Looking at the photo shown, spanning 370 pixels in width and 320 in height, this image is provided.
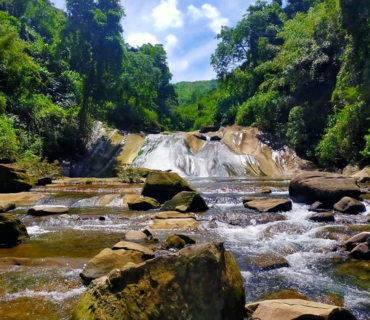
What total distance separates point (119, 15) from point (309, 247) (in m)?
28.0

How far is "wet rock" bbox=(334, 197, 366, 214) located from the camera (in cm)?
1197

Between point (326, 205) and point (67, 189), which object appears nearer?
point (326, 205)

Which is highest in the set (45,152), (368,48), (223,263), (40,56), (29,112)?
(40,56)

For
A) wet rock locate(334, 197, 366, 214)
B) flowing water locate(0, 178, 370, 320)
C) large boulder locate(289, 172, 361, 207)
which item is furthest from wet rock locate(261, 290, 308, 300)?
large boulder locate(289, 172, 361, 207)

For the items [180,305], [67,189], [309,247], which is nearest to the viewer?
[180,305]

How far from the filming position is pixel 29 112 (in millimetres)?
26250

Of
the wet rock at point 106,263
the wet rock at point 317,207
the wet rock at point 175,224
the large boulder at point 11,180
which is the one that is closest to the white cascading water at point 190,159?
the large boulder at point 11,180

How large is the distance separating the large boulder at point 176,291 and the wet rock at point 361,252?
13.8 ft

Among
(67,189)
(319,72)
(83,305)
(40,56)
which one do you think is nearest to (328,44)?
(319,72)

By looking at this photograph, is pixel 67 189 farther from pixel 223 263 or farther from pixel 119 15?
A: pixel 119 15

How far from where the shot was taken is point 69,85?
35.8 metres

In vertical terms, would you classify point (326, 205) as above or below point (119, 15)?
below

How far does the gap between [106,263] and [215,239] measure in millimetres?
3579

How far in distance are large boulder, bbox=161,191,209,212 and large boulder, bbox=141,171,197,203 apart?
1.82 m
